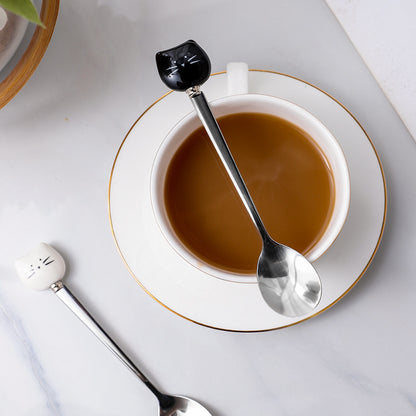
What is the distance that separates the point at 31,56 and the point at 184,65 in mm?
260

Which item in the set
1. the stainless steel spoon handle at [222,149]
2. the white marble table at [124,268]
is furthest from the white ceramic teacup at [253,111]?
the white marble table at [124,268]

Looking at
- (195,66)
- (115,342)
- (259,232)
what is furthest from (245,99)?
(115,342)

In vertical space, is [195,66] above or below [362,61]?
above

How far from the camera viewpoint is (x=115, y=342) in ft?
2.87

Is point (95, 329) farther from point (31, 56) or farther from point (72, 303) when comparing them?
point (31, 56)

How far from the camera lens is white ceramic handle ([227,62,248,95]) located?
0.80 m

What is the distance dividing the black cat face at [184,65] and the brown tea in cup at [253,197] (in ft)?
0.33

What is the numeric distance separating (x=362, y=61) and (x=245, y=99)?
0.96 ft

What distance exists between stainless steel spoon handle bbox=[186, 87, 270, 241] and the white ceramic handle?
0.10 metres

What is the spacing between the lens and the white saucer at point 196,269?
0.81 meters

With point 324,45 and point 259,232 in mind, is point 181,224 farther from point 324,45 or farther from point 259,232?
point 324,45

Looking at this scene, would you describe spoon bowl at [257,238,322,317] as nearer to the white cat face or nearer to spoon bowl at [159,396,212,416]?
spoon bowl at [159,396,212,416]

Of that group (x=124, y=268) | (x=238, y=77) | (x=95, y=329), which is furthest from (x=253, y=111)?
(x=95, y=329)

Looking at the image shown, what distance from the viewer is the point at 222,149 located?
0.73 metres
